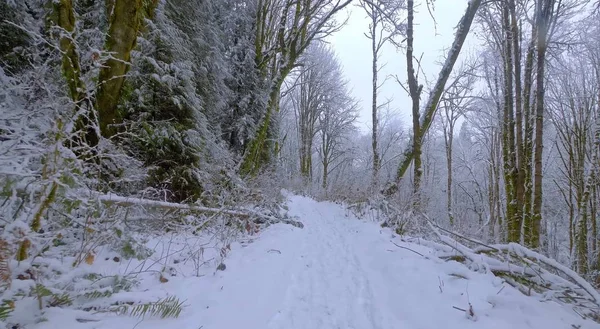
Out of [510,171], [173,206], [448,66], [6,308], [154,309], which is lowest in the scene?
[154,309]

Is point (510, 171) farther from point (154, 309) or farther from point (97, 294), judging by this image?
point (97, 294)

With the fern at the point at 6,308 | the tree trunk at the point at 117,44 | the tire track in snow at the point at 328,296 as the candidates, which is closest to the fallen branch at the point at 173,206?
the fern at the point at 6,308

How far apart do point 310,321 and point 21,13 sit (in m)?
5.92

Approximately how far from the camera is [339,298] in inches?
111

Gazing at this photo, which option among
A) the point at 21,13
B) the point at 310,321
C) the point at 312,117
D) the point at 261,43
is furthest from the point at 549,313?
the point at 312,117

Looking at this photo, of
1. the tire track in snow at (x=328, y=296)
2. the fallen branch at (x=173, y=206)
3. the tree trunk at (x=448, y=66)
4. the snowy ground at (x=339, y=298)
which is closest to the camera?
the snowy ground at (x=339, y=298)

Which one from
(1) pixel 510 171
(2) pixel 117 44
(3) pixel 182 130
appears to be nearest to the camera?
(2) pixel 117 44

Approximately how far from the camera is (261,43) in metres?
11.1

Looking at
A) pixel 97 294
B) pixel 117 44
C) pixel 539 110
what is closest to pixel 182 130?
pixel 117 44

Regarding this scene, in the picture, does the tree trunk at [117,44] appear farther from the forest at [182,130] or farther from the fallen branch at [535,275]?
the fallen branch at [535,275]

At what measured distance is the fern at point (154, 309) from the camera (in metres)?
1.77

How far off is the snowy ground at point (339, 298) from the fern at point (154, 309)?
52 mm

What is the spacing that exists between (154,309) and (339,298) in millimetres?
1723

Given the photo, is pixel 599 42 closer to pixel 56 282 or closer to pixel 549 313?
pixel 549 313
